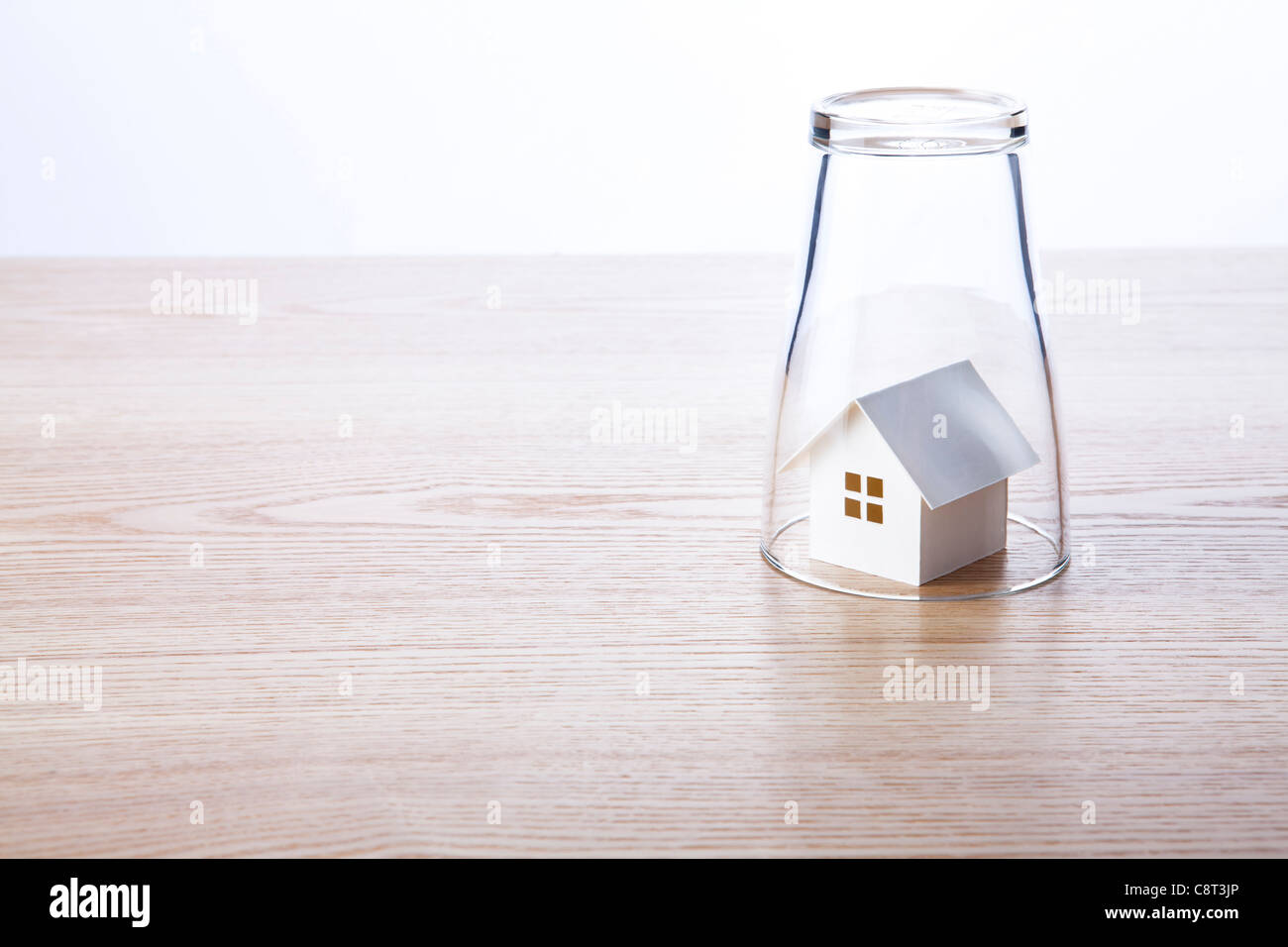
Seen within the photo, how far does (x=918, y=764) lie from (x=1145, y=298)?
0.75 meters

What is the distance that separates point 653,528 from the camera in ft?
2.36

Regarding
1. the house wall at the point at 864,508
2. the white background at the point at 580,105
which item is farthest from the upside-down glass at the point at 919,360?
the white background at the point at 580,105

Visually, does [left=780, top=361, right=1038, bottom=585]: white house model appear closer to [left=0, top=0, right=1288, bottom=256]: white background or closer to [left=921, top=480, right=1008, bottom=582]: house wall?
[left=921, top=480, right=1008, bottom=582]: house wall

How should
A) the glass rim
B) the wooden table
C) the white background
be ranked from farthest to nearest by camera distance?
the white background
the glass rim
the wooden table

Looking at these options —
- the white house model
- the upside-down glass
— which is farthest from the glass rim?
the white house model

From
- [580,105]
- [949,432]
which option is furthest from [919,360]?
[580,105]

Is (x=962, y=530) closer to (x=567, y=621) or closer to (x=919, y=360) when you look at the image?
(x=919, y=360)

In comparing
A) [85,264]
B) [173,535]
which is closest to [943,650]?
[173,535]

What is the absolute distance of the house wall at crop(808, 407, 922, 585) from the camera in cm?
63

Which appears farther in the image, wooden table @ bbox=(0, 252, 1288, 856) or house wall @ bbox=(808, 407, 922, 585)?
house wall @ bbox=(808, 407, 922, 585)

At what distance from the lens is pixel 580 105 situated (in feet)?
11.1

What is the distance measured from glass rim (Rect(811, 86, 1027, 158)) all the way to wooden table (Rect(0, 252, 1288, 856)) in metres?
0.21

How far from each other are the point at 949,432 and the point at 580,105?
2.92 metres
